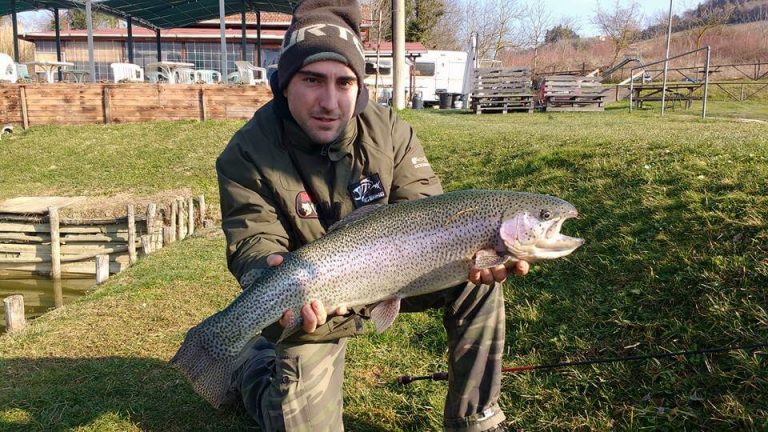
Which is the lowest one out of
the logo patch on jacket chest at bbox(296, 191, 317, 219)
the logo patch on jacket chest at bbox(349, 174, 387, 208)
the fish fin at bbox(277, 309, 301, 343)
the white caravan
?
the fish fin at bbox(277, 309, 301, 343)

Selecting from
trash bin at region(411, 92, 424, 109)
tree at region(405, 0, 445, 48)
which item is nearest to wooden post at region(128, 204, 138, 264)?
trash bin at region(411, 92, 424, 109)

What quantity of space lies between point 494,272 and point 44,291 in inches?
492

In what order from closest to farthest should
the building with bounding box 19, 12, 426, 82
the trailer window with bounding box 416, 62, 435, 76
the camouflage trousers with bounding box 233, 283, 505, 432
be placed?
the camouflage trousers with bounding box 233, 283, 505, 432 → the building with bounding box 19, 12, 426, 82 → the trailer window with bounding box 416, 62, 435, 76

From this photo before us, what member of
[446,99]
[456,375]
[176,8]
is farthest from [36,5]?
[456,375]

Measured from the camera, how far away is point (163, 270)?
852 cm

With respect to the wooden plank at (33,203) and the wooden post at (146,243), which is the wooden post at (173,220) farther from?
the wooden plank at (33,203)

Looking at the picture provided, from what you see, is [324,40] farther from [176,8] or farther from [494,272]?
[176,8]

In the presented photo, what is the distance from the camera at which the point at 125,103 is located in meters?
19.9

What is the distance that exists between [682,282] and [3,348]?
614 cm

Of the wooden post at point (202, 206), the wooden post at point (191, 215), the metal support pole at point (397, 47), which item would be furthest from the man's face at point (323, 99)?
the metal support pole at point (397, 47)

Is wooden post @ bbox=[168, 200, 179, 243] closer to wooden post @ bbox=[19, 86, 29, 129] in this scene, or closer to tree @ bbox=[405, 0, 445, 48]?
wooden post @ bbox=[19, 86, 29, 129]

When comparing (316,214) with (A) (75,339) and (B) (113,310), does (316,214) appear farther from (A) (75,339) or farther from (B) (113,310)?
(B) (113,310)

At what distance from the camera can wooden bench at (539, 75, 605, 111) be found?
22953 millimetres

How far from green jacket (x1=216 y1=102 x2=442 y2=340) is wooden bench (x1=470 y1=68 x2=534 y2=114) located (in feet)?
66.2
